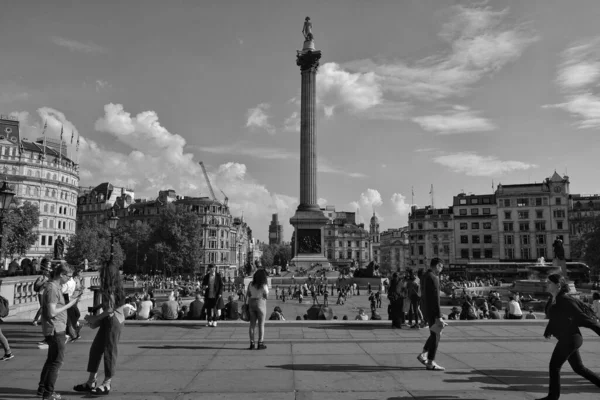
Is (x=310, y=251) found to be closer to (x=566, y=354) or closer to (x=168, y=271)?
(x=168, y=271)

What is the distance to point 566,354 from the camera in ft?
20.5

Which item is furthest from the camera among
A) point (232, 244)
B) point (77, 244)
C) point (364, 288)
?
point (232, 244)

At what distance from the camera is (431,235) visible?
9906cm

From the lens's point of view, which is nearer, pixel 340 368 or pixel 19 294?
pixel 340 368

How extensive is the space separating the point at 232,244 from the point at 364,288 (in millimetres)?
77424

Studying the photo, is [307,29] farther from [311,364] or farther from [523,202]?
[311,364]

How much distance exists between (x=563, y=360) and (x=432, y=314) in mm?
2464

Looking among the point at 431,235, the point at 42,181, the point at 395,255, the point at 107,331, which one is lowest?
the point at 107,331

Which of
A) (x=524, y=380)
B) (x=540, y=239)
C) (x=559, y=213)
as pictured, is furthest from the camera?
(x=540, y=239)

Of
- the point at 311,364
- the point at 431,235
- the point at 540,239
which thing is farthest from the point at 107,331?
the point at 431,235

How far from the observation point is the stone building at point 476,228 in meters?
91.9

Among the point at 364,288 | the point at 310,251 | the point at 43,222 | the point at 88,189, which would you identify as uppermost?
the point at 88,189

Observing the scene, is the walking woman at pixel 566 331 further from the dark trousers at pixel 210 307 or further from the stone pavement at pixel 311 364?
the dark trousers at pixel 210 307

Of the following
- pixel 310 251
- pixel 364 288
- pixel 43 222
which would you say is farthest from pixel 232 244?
pixel 364 288
